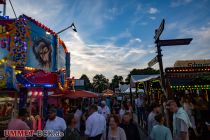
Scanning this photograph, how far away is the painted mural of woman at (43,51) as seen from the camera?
1310 centimetres

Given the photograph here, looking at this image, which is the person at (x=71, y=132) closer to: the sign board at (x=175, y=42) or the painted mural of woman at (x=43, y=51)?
the sign board at (x=175, y=42)

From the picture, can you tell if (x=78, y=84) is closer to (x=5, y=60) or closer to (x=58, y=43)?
(x=58, y=43)

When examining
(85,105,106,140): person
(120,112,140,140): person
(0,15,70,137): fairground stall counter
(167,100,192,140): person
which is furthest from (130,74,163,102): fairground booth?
(120,112,140,140): person

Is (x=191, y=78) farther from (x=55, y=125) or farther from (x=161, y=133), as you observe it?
(x=55, y=125)

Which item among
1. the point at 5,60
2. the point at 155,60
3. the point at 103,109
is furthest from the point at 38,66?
the point at 155,60

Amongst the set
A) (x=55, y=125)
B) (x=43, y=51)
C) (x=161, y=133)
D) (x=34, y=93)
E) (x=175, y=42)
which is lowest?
(x=161, y=133)

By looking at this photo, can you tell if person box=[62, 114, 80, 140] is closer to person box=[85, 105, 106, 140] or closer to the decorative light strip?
person box=[85, 105, 106, 140]

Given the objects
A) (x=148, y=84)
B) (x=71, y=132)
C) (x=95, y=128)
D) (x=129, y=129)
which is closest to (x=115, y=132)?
(x=129, y=129)

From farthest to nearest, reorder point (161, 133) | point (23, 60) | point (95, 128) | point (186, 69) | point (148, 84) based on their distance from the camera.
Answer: point (148, 84) → point (23, 60) → point (186, 69) → point (95, 128) → point (161, 133)

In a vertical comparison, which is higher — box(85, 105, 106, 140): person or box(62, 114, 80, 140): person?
box(62, 114, 80, 140): person

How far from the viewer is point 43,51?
13.9 metres

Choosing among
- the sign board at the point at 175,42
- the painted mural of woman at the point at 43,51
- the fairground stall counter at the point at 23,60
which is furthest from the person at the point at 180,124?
A: the painted mural of woman at the point at 43,51

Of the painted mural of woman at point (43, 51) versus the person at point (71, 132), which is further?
the painted mural of woman at point (43, 51)

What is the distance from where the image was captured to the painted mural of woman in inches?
516
